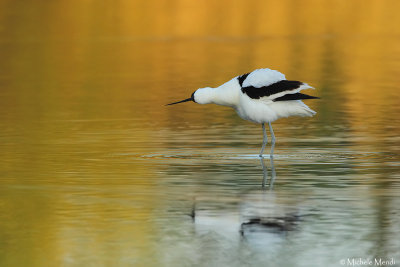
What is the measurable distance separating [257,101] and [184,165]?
5.47 ft

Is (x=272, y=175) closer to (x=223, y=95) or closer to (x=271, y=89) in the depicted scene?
(x=271, y=89)

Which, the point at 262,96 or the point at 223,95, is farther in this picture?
the point at 223,95

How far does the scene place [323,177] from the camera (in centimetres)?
1572

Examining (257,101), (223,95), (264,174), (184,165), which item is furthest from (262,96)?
(264,174)

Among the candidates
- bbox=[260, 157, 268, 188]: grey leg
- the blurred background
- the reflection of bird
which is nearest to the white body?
the reflection of bird

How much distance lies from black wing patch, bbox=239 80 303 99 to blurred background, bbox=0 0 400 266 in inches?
34.9

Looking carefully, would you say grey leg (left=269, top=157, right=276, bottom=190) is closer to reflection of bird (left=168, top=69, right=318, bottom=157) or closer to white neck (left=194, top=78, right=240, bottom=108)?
reflection of bird (left=168, top=69, right=318, bottom=157)

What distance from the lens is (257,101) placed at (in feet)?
59.3

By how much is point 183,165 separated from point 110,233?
500 centimetres

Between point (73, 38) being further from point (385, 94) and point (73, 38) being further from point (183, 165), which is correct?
point (183, 165)

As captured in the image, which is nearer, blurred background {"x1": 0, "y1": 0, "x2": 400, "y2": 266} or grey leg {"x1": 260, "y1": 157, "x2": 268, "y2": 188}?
blurred background {"x1": 0, "y1": 0, "x2": 400, "y2": 266}

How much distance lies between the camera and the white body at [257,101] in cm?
1803

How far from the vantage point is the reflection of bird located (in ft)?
58.9

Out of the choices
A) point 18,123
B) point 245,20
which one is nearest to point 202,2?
point 245,20
